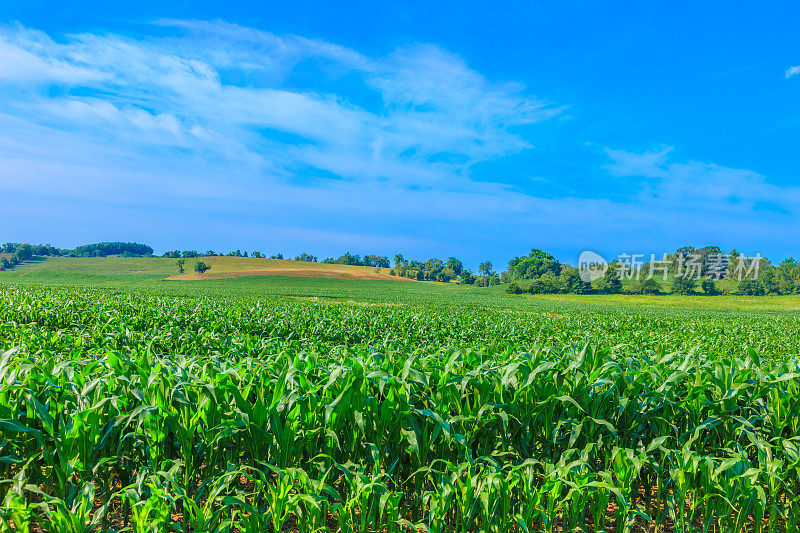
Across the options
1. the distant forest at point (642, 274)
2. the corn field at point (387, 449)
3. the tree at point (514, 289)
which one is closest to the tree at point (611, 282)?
the distant forest at point (642, 274)

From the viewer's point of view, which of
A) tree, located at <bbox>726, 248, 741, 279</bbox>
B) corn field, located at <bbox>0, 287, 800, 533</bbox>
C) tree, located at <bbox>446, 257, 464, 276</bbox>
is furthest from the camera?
tree, located at <bbox>446, 257, 464, 276</bbox>

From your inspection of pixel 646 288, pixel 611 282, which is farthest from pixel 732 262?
pixel 611 282

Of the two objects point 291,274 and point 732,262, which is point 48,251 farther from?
point 732,262

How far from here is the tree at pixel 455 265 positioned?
598ft

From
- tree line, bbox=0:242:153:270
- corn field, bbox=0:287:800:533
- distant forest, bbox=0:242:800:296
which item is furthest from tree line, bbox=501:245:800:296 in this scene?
tree line, bbox=0:242:153:270

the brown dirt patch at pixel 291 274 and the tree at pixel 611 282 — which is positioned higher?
the tree at pixel 611 282

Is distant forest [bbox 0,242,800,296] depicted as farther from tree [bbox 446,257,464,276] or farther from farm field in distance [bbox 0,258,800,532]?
farm field in distance [bbox 0,258,800,532]

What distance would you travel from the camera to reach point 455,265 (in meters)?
184

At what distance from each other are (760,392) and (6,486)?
6.84 meters

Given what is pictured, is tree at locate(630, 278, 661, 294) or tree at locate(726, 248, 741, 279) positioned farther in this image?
tree at locate(726, 248, 741, 279)

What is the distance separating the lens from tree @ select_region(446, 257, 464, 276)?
182125 mm

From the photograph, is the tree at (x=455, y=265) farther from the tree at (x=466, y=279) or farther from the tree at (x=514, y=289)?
the tree at (x=514, y=289)

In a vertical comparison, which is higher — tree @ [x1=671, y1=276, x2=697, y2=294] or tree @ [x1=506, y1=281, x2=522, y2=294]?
tree @ [x1=671, y1=276, x2=697, y2=294]

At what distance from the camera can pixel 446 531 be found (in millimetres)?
2932
